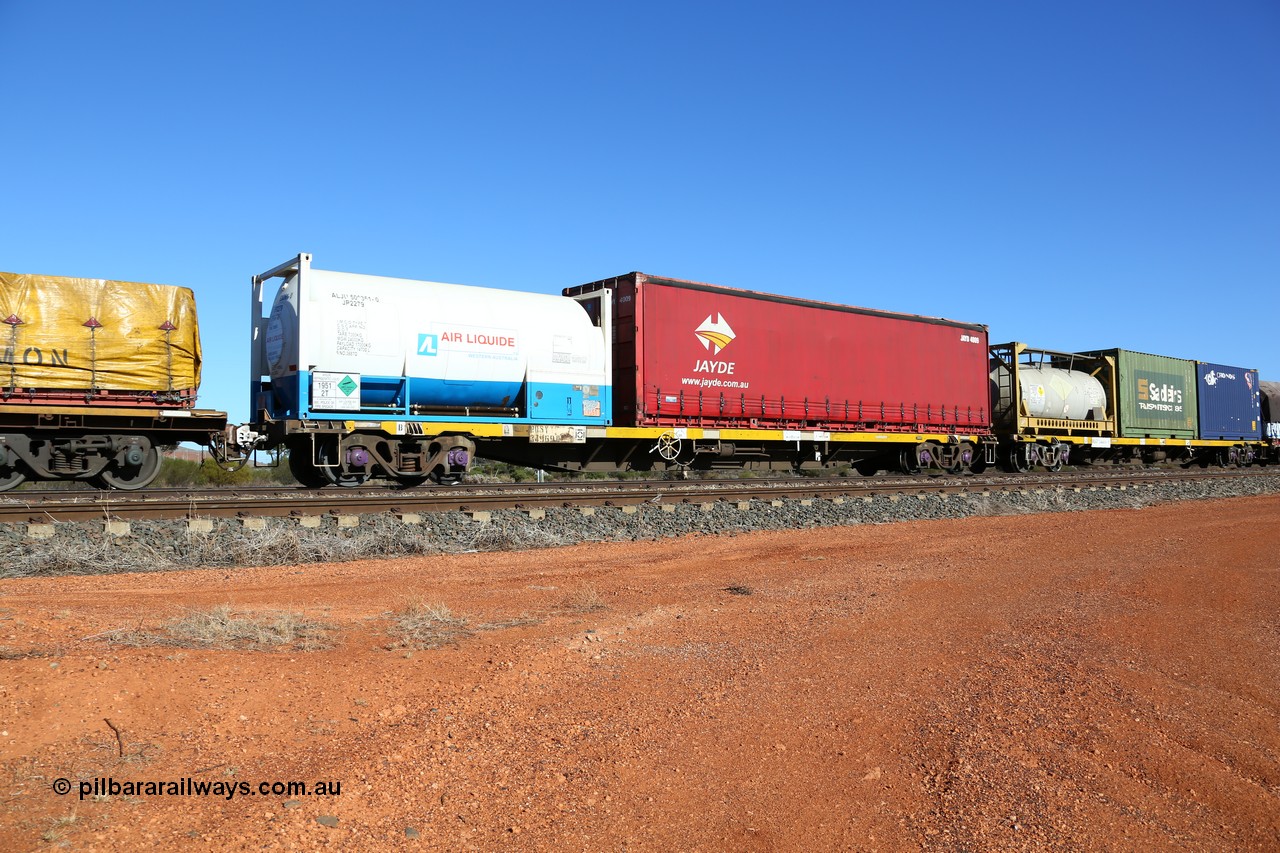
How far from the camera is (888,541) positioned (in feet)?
39.3

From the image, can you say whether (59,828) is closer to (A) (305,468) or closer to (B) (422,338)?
(B) (422,338)

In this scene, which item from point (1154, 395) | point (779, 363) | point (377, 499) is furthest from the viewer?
point (1154, 395)

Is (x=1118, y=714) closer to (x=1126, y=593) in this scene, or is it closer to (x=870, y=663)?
(x=870, y=663)

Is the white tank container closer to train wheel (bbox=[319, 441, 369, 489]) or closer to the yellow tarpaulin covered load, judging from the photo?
train wheel (bbox=[319, 441, 369, 489])

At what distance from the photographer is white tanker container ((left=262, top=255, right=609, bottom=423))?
12922 millimetres

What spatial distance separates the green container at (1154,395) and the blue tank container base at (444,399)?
19.9 meters

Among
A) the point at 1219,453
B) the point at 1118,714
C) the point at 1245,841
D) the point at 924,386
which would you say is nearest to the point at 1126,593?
the point at 1118,714

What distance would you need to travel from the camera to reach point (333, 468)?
13.5m

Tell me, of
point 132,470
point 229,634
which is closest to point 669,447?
point 132,470

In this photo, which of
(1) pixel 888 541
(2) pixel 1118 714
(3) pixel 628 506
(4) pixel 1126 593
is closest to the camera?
(2) pixel 1118 714

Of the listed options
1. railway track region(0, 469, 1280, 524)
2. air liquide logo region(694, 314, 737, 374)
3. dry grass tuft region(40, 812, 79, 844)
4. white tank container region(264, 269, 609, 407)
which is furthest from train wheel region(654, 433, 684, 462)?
dry grass tuft region(40, 812, 79, 844)

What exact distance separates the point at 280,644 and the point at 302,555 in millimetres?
4380

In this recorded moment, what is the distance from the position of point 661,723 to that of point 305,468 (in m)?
11.1

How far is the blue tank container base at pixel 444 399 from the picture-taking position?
13.0m
